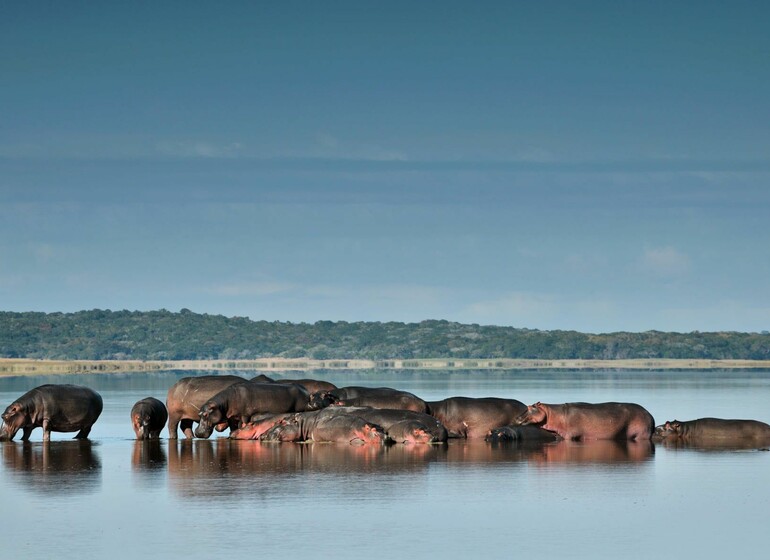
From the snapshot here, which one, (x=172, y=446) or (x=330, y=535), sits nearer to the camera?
(x=330, y=535)

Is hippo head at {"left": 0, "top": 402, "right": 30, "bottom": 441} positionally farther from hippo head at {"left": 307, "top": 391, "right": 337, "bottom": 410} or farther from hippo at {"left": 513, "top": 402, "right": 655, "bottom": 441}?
hippo at {"left": 513, "top": 402, "right": 655, "bottom": 441}

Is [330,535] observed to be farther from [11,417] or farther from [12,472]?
[11,417]

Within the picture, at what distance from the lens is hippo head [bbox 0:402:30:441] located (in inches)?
1031

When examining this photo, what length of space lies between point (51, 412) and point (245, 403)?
3580mm

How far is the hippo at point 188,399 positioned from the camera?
89.2 ft

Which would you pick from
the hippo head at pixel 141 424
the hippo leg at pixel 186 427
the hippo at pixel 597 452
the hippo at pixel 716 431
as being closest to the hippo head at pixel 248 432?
the hippo leg at pixel 186 427

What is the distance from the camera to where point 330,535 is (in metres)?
14.0

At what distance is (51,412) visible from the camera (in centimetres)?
2641

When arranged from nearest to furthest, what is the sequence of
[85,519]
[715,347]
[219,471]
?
[85,519] → [219,471] → [715,347]

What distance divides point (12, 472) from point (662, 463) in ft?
30.6

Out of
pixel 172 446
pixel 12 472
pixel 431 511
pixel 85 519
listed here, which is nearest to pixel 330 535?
pixel 431 511

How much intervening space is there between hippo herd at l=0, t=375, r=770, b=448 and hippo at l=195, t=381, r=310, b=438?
0.02m

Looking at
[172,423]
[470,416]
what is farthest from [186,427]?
[470,416]

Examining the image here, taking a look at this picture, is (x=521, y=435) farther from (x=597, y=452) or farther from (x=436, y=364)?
(x=436, y=364)
